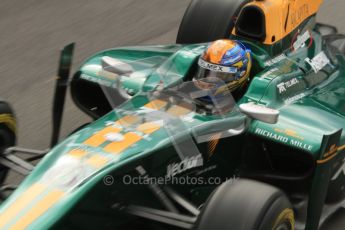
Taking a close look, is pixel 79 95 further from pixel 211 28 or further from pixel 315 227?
pixel 315 227

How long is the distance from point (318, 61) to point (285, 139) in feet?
3.85

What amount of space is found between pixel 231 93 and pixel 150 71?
77 centimetres

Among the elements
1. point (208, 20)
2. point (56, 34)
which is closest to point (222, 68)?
point (208, 20)

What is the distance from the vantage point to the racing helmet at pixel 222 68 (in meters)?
4.22

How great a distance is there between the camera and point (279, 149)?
4.31m

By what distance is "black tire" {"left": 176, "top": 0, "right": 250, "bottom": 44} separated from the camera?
5.56 meters

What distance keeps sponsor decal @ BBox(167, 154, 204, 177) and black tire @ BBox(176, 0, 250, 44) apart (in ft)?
6.00

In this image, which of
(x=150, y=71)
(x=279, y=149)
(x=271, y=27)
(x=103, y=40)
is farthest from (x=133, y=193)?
(x=103, y=40)

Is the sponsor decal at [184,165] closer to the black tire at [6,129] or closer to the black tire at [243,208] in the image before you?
the black tire at [243,208]

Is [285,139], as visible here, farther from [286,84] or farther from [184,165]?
[184,165]

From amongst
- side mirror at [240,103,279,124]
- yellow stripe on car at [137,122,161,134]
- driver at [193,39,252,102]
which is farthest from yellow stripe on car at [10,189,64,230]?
driver at [193,39,252,102]

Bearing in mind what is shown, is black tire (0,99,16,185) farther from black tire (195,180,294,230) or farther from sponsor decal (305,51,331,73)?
sponsor decal (305,51,331,73)
